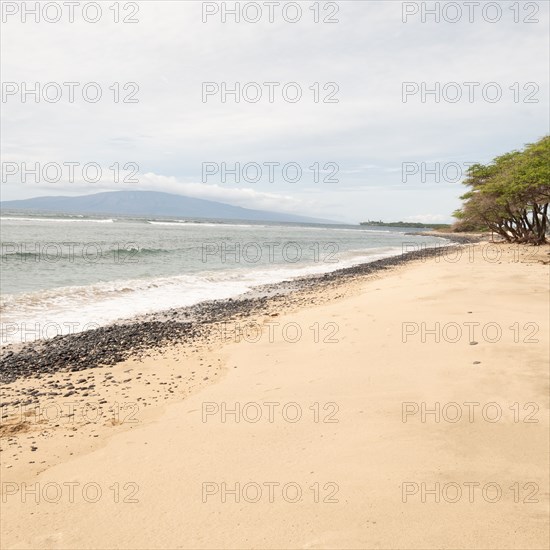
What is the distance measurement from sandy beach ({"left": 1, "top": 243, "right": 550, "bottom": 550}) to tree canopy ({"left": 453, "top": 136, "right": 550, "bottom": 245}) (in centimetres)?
1959

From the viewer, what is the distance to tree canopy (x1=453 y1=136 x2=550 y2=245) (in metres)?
23.5

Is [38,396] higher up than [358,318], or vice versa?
[358,318]

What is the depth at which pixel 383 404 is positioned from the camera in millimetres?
5098

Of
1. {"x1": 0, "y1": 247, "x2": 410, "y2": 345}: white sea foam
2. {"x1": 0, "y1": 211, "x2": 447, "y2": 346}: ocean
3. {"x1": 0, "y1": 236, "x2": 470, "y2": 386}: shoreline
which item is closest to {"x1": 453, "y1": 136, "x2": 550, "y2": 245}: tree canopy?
{"x1": 0, "y1": 211, "x2": 447, "y2": 346}: ocean

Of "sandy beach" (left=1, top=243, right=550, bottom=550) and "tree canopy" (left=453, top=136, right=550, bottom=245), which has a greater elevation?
"tree canopy" (left=453, top=136, right=550, bottom=245)

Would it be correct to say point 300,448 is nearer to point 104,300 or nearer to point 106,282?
point 104,300

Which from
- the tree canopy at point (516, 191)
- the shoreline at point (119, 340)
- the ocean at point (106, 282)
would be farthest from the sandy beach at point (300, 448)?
the tree canopy at point (516, 191)

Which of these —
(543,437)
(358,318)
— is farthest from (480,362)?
(358,318)

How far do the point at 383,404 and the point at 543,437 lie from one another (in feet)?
5.59

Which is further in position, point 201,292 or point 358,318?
point 201,292

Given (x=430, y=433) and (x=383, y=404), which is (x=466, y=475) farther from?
(x=383, y=404)

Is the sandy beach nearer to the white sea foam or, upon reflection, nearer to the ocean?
the white sea foam

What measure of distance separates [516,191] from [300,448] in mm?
27112

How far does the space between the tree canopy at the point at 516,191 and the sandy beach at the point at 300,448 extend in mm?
19591
